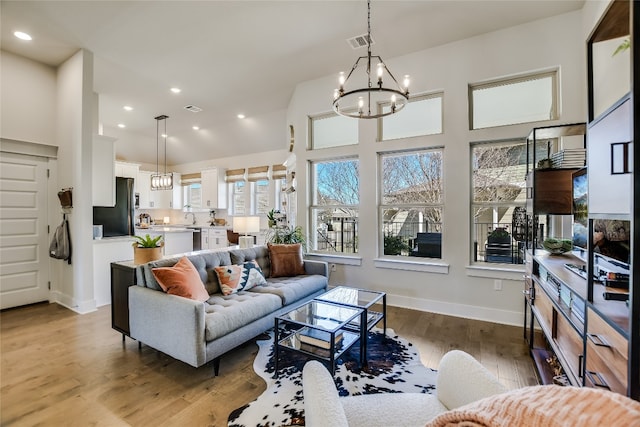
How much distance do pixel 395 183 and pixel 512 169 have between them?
144cm

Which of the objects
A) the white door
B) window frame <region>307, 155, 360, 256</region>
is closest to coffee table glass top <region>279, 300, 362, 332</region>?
window frame <region>307, 155, 360, 256</region>

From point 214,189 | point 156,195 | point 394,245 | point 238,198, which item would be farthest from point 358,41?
point 156,195

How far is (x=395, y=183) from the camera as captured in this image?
4.32 metres

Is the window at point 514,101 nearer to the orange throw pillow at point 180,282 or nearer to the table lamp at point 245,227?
the table lamp at point 245,227

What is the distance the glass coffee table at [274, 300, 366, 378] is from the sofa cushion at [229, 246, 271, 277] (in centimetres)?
106

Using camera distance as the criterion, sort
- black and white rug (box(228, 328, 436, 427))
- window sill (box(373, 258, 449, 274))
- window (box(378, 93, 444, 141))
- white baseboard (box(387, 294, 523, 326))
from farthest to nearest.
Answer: window (box(378, 93, 444, 141)) < window sill (box(373, 258, 449, 274)) < white baseboard (box(387, 294, 523, 326)) < black and white rug (box(228, 328, 436, 427))

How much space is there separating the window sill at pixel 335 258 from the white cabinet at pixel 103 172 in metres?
3.11

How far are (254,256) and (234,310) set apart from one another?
4.15 ft

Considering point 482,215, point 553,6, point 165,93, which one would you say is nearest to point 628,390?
point 482,215

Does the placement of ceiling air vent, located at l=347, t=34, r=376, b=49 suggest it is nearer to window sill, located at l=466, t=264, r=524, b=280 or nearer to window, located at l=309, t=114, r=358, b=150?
window, located at l=309, t=114, r=358, b=150

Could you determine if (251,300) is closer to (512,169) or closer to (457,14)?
(512,169)

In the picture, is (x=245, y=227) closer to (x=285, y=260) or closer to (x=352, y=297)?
(x=285, y=260)

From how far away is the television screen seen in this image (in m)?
2.21

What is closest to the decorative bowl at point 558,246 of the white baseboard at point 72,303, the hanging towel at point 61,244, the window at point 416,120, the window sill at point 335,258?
the window at point 416,120
